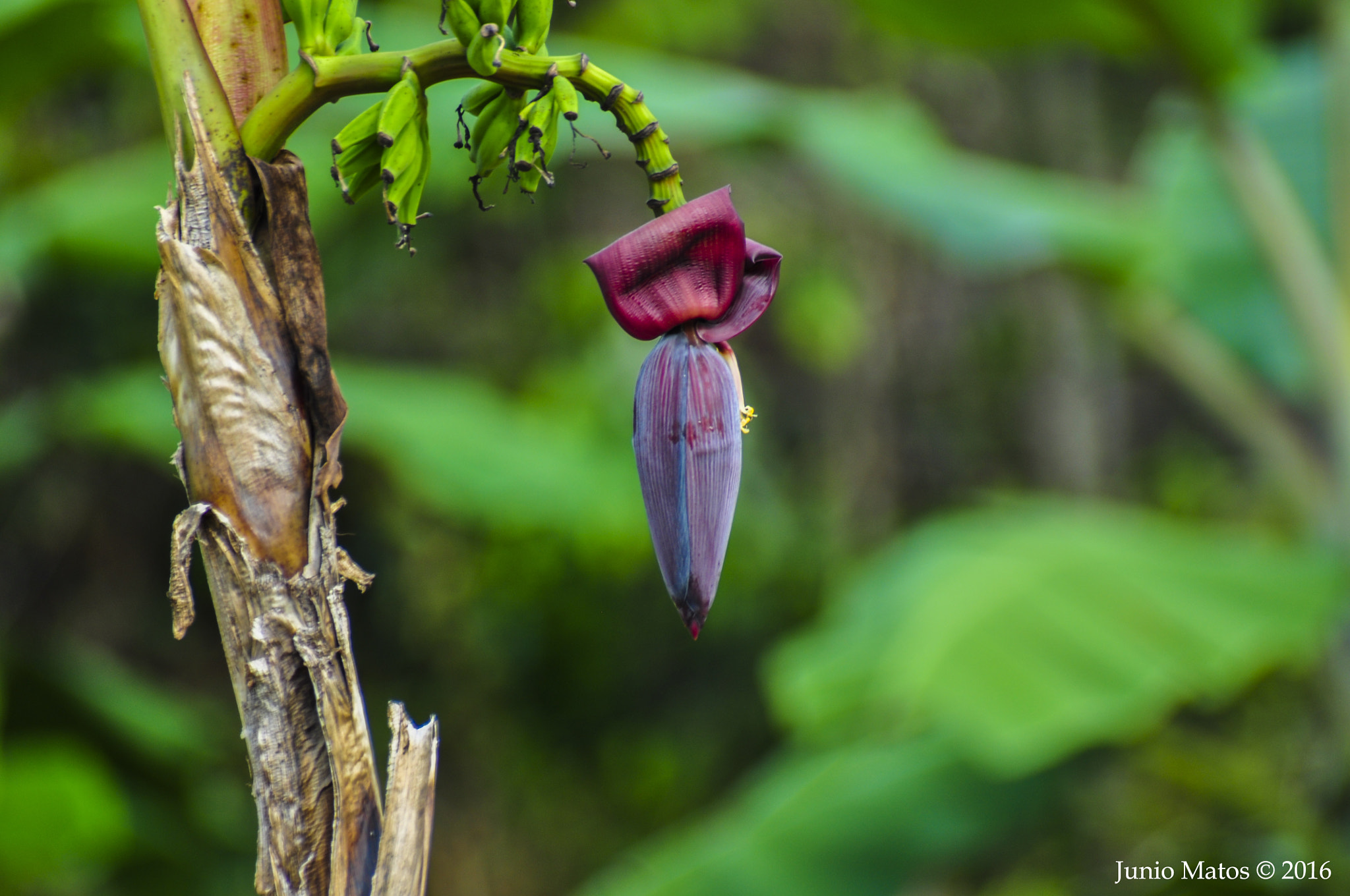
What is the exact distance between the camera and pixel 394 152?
54 cm

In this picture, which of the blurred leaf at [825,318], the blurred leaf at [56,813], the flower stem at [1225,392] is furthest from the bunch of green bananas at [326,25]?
the blurred leaf at [825,318]

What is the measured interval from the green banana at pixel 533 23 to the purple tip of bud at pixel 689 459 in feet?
0.55

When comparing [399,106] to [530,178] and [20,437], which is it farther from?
[20,437]

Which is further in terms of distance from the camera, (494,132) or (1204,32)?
(1204,32)

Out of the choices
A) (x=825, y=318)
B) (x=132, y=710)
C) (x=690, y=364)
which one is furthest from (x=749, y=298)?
(x=825, y=318)

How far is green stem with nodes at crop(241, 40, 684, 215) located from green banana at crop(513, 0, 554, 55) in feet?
0.06

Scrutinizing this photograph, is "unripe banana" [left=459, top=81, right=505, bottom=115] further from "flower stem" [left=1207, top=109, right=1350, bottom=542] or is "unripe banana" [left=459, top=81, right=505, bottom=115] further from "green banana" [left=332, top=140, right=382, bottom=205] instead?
"flower stem" [left=1207, top=109, right=1350, bottom=542]

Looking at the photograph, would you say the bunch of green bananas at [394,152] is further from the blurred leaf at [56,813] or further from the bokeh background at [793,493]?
the blurred leaf at [56,813]

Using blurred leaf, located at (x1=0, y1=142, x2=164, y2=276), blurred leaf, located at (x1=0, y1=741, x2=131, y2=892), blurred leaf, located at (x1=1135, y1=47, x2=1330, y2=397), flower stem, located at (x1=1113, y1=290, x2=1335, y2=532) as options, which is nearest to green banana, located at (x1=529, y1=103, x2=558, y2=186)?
blurred leaf, located at (x1=0, y1=142, x2=164, y2=276)

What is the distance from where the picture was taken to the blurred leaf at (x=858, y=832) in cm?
207

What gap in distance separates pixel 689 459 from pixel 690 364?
0.05m

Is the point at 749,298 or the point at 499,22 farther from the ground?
the point at 499,22

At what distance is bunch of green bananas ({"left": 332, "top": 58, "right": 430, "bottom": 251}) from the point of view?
1.73ft

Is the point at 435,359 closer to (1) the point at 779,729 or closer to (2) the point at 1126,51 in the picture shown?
(1) the point at 779,729
